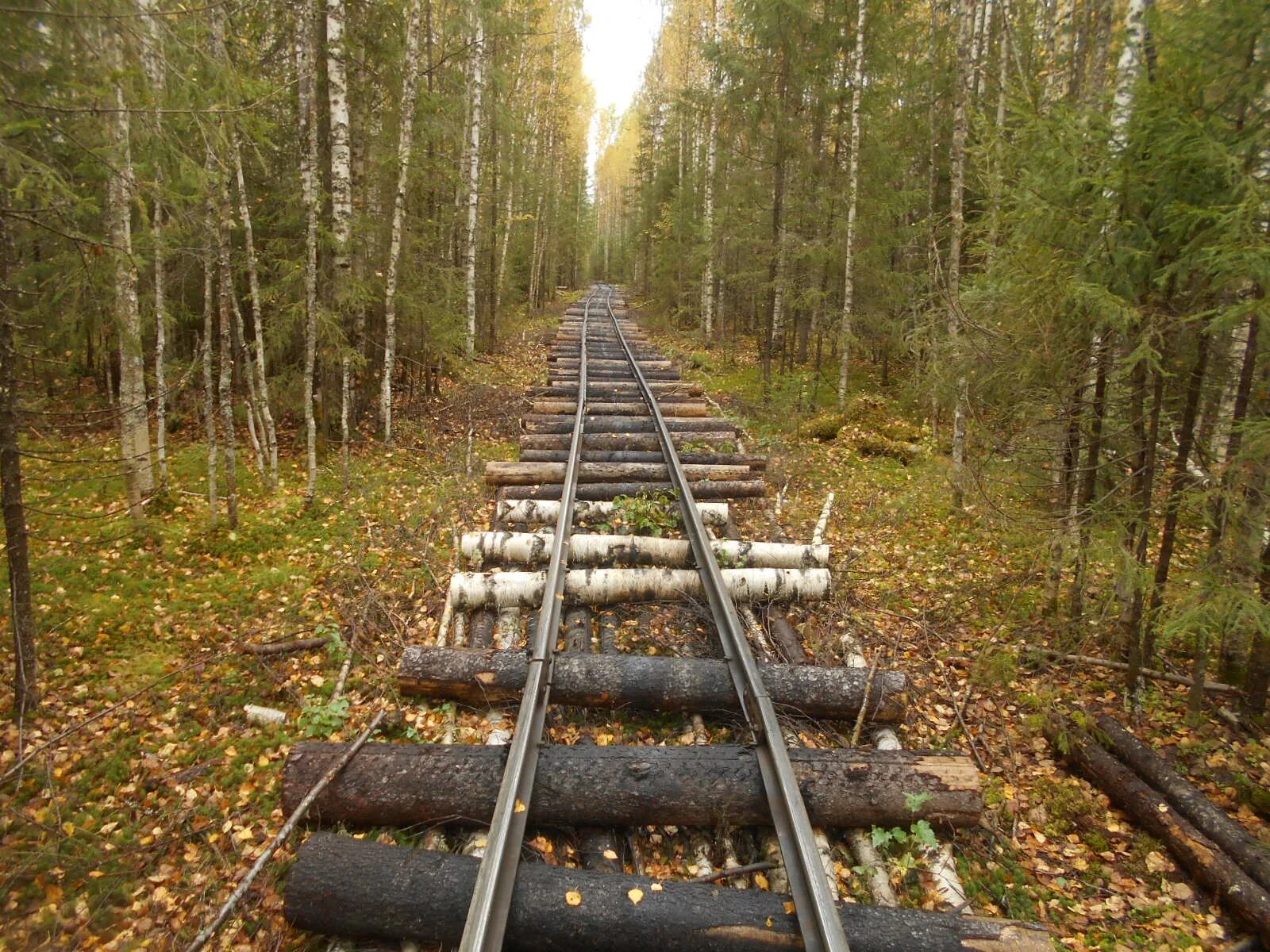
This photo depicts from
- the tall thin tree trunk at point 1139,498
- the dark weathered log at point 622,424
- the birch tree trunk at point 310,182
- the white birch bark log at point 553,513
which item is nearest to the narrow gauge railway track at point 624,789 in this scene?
the white birch bark log at point 553,513

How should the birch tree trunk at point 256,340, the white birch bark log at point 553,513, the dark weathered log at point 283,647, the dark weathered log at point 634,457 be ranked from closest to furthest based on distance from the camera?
the dark weathered log at point 283,647 < the white birch bark log at point 553,513 < the birch tree trunk at point 256,340 < the dark weathered log at point 634,457

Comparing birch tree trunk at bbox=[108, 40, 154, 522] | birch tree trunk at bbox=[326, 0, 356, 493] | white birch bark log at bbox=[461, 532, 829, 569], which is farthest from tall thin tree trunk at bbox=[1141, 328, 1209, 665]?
birch tree trunk at bbox=[326, 0, 356, 493]

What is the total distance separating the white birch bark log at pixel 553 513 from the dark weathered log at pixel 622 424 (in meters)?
3.10

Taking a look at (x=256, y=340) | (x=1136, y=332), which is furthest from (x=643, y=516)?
(x=256, y=340)

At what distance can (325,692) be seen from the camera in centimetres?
489

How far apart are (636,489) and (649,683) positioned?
364cm

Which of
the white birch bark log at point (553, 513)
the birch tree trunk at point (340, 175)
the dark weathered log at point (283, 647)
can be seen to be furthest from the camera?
the birch tree trunk at point (340, 175)

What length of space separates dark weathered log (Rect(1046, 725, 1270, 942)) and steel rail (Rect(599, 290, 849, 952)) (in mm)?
2099

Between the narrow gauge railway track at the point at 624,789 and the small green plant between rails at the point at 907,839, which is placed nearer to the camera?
the narrow gauge railway track at the point at 624,789

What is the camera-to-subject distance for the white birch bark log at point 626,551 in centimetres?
622

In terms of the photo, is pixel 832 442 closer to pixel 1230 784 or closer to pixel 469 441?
pixel 469 441

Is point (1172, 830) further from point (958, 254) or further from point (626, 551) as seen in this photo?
point (958, 254)

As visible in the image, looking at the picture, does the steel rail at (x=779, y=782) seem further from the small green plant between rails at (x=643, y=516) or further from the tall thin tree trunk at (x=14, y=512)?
the tall thin tree trunk at (x=14, y=512)

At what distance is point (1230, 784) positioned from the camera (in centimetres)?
402
